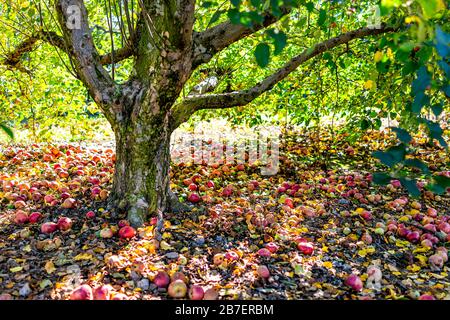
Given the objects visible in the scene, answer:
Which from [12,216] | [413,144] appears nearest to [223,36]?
[12,216]

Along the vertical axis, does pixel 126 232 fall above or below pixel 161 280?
above

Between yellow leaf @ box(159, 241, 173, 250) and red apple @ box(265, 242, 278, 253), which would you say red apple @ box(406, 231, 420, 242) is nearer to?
red apple @ box(265, 242, 278, 253)

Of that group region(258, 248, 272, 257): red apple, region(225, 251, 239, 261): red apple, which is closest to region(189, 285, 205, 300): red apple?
region(225, 251, 239, 261): red apple

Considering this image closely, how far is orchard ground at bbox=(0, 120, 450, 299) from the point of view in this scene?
2402mm

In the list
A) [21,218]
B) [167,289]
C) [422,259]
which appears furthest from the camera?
[21,218]

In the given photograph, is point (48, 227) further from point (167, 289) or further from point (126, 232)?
point (167, 289)

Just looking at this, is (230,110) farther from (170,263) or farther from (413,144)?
(170,263)

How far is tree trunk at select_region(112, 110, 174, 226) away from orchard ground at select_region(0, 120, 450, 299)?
6.5 inches

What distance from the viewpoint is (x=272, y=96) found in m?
5.59

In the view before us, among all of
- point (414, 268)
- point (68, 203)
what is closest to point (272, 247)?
point (414, 268)

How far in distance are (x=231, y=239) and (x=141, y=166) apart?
3.12 feet

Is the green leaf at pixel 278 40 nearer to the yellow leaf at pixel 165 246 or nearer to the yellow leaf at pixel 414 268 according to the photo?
the yellow leaf at pixel 165 246

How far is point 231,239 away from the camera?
10.1ft

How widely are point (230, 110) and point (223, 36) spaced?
3.24 m
